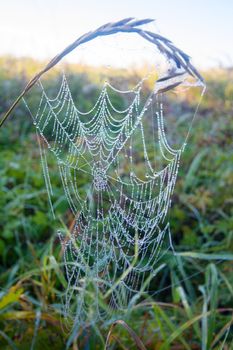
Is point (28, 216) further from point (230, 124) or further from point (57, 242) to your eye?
point (230, 124)

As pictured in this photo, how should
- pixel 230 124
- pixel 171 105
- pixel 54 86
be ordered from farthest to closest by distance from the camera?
1. pixel 54 86
2. pixel 171 105
3. pixel 230 124

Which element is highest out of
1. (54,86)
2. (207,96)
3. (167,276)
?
(54,86)

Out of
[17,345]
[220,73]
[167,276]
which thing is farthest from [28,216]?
[220,73]

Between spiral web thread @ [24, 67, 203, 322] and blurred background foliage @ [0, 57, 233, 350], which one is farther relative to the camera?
blurred background foliage @ [0, 57, 233, 350]

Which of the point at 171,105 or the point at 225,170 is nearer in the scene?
the point at 225,170

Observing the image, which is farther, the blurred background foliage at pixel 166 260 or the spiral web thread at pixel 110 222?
the blurred background foliage at pixel 166 260

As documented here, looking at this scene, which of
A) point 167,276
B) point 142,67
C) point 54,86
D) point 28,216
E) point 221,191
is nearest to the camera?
point 167,276

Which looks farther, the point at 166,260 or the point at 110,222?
the point at 166,260

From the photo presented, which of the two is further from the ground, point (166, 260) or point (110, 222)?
point (110, 222)
